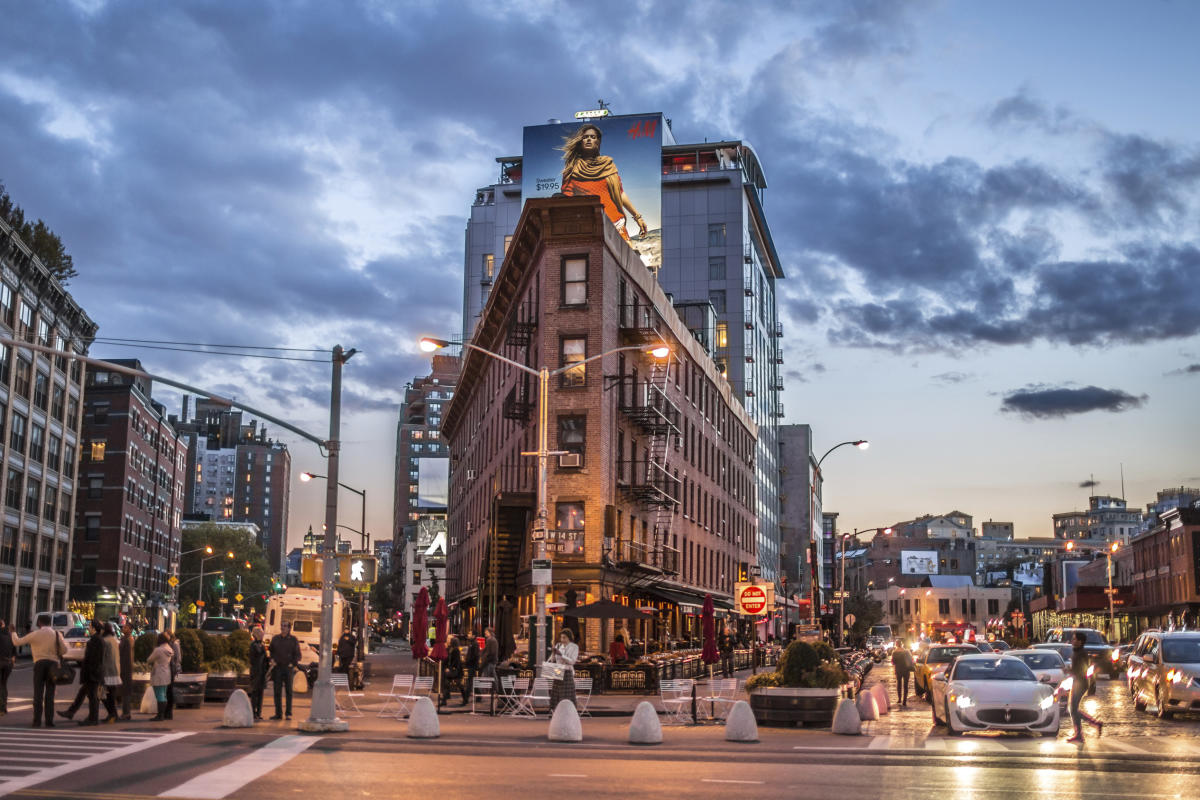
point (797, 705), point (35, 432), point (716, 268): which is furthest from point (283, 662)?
point (716, 268)

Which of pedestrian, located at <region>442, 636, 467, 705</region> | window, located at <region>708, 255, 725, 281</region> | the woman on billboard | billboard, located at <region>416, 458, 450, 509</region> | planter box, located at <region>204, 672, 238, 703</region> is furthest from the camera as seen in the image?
billboard, located at <region>416, 458, 450, 509</region>

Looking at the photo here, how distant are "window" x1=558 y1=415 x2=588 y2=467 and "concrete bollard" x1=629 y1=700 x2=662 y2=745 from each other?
85.9ft

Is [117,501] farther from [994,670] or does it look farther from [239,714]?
[994,670]

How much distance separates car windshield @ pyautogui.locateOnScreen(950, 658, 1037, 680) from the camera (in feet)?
74.8

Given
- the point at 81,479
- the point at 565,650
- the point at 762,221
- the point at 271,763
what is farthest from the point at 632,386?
the point at 762,221

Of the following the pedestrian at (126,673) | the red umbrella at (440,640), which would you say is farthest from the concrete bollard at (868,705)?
the pedestrian at (126,673)

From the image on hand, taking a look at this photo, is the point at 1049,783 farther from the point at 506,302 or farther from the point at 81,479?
the point at 81,479

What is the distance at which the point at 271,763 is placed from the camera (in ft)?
53.8

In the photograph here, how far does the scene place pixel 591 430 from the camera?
46625mm

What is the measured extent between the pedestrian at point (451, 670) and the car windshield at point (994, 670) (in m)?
12.5

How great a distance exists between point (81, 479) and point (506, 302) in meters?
54.8

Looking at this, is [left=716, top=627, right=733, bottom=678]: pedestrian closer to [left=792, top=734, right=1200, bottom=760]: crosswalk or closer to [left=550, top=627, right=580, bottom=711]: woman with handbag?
[left=550, top=627, right=580, bottom=711]: woman with handbag

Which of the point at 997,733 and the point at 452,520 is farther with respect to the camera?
the point at 452,520

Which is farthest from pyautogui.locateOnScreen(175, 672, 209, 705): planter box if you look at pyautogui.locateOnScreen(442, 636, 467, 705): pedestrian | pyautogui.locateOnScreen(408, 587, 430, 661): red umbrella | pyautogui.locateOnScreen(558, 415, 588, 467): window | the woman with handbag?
pyautogui.locateOnScreen(558, 415, 588, 467): window
